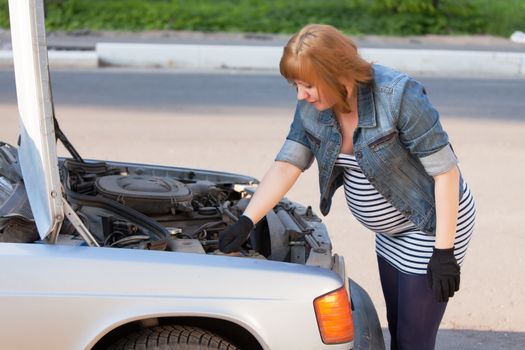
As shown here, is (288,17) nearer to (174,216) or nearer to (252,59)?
(252,59)

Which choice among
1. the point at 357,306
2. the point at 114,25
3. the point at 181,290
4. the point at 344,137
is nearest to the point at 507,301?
the point at 357,306

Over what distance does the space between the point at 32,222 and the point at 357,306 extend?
134cm

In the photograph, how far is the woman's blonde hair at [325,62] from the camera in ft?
9.04

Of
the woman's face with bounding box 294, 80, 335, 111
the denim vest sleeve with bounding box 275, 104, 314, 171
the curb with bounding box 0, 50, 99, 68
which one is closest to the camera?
the woman's face with bounding box 294, 80, 335, 111

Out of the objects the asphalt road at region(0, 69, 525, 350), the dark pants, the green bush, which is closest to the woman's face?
the dark pants

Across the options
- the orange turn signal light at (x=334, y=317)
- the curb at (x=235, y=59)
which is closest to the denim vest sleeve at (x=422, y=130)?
the orange turn signal light at (x=334, y=317)

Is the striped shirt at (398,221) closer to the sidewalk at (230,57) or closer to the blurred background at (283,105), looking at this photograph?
the blurred background at (283,105)

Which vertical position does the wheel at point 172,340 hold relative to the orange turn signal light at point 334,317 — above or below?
below

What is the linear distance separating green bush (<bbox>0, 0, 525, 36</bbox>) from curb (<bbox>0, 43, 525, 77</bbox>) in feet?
12.5

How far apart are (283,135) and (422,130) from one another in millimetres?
6387

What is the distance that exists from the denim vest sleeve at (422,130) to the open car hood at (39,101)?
115cm

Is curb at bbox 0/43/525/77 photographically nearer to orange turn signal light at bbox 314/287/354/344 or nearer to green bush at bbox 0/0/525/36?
green bush at bbox 0/0/525/36

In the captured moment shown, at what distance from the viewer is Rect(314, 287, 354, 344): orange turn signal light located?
2.83m

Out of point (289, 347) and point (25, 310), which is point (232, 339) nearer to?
point (289, 347)
